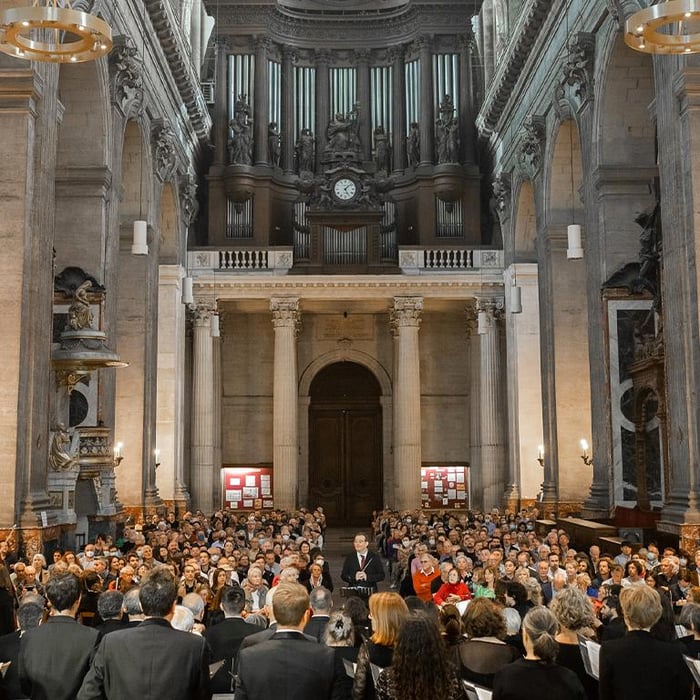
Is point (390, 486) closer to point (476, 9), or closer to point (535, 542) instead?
point (476, 9)

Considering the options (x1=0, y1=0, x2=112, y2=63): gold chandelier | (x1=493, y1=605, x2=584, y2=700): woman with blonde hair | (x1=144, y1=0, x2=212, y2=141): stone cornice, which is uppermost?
(x1=144, y1=0, x2=212, y2=141): stone cornice

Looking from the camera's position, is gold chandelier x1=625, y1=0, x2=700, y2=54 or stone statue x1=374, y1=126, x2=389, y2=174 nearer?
gold chandelier x1=625, y1=0, x2=700, y2=54

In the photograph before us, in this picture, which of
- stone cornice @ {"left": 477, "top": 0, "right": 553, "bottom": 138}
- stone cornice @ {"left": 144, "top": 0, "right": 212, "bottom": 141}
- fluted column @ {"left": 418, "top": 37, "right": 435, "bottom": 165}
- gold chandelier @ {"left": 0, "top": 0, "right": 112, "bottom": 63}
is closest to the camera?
gold chandelier @ {"left": 0, "top": 0, "right": 112, "bottom": 63}

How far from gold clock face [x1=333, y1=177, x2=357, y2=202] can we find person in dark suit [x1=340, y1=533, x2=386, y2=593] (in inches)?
890

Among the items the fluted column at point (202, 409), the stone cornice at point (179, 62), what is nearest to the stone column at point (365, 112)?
the stone cornice at point (179, 62)

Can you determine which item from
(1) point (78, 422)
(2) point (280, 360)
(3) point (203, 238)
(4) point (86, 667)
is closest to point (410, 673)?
(4) point (86, 667)

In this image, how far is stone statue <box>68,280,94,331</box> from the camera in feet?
61.0

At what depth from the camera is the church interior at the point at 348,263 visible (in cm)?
1569

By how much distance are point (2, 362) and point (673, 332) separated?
10230mm

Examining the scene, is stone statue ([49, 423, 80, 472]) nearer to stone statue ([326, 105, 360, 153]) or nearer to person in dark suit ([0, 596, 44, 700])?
person in dark suit ([0, 596, 44, 700])

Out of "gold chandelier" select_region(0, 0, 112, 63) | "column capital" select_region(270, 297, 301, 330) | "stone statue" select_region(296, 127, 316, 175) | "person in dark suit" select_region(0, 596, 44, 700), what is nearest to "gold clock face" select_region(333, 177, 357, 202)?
"stone statue" select_region(296, 127, 316, 175)

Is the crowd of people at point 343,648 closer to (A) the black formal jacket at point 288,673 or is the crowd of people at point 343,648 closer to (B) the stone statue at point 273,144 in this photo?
(A) the black formal jacket at point 288,673

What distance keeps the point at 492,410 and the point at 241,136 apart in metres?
12.6

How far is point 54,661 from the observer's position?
552 centimetres
